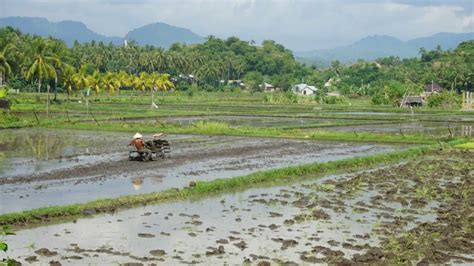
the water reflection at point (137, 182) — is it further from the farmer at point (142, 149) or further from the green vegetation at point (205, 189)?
the farmer at point (142, 149)

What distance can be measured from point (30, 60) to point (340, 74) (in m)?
65.8

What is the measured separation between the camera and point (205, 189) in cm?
1241

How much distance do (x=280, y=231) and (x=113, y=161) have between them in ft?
29.2

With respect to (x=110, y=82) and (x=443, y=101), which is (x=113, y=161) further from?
(x=110, y=82)

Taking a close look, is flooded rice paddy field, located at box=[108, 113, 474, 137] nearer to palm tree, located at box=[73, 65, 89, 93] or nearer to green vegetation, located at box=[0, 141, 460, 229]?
green vegetation, located at box=[0, 141, 460, 229]

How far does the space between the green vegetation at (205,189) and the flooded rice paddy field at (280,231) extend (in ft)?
1.37

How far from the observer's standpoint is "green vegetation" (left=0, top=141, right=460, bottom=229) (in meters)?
9.38

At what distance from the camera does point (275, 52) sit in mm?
130875

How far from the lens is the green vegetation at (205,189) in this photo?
9.38 meters

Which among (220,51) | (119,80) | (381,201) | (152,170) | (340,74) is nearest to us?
(381,201)

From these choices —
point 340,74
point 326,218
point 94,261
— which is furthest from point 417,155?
point 340,74

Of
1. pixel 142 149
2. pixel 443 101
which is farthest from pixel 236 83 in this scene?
pixel 142 149

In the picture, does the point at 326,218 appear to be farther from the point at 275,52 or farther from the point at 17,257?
the point at 275,52

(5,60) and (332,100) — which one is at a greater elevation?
(5,60)
